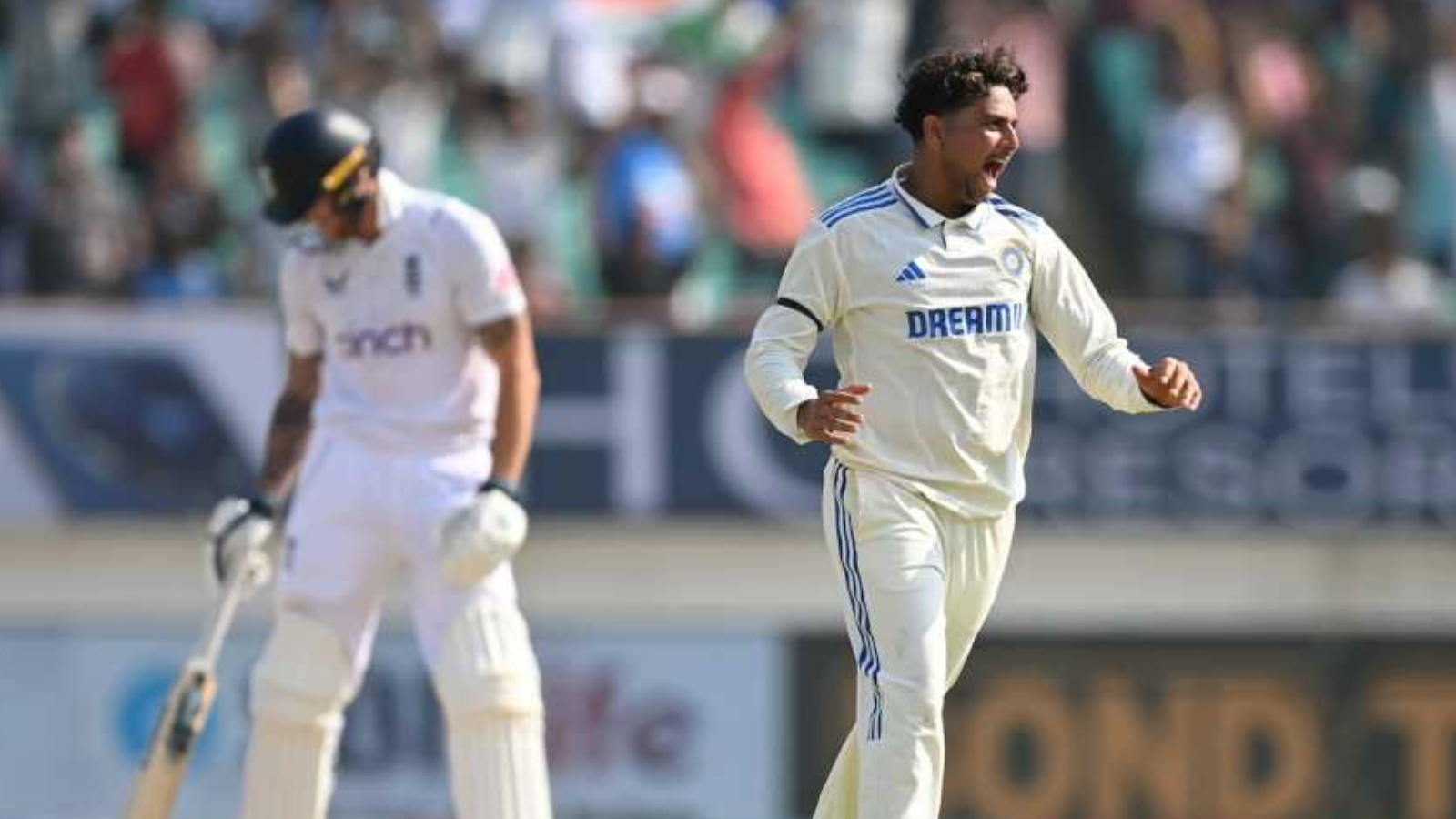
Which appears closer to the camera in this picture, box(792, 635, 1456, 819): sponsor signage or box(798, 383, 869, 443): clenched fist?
box(798, 383, 869, 443): clenched fist

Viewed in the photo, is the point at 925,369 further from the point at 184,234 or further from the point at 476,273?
the point at 184,234

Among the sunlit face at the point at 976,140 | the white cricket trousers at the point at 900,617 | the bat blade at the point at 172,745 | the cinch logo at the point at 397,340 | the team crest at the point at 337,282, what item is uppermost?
the sunlit face at the point at 976,140

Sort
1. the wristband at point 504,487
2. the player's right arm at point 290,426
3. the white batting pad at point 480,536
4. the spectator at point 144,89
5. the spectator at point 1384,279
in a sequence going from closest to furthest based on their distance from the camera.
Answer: the white batting pad at point 480,536 < the wristband at point 504,487 < the player's right arm at point 290,426 < the spectator at point 1384,279 < the spectator at point 144,89

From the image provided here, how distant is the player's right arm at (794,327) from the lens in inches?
287

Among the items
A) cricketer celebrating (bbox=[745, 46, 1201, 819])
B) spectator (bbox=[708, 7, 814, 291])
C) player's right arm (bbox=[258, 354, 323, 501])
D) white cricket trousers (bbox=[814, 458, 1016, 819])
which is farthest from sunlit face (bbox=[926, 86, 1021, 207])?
spectator (bbox=[708, 7, 814, 291])

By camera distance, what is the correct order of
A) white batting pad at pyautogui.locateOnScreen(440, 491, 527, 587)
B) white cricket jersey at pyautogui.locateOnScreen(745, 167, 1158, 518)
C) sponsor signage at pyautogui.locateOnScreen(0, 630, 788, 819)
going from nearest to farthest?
1. white cricket jersey at pyautogui.locateOnScreen(745, 167, 1158, 518)
2. white batting pad at pyautogui.locateOnScreen(440, 491, 527, 587)
3. sponsor signage at pyautogui.locateOnScreen(0, 630, 788, 819)

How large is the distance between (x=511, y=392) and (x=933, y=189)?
1482 millimetres

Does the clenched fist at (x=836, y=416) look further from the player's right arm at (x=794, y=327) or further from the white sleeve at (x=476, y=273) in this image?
the white sleeve at (x=476, y=273)

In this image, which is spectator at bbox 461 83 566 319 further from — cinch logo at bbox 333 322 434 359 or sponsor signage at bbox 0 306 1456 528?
cinch logo at bbox 333 322 434 359

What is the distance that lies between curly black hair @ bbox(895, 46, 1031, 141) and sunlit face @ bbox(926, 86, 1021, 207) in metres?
0.02

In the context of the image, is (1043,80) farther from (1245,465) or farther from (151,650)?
(151,650)

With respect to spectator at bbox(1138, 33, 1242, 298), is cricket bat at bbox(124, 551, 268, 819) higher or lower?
lower

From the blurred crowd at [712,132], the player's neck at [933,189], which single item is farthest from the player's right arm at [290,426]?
the blurred crowd at [712,132]

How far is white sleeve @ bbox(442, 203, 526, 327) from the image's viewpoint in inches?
333
